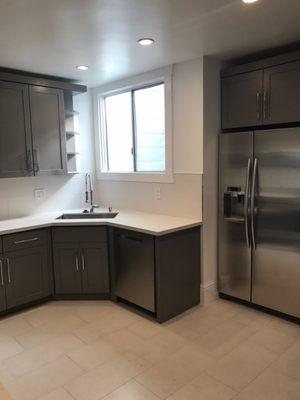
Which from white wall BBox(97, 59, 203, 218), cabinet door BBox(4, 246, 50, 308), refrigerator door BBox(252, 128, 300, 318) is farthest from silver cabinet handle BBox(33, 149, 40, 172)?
refrigerator door BBox(252, 128, 300, 318)

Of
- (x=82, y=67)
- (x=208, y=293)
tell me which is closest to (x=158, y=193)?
(x=208, y=293)

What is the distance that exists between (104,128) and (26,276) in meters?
2.03

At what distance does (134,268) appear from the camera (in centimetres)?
308

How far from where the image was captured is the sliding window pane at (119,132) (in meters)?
4.02

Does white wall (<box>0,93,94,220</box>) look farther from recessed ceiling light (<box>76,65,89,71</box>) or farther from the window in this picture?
recessed ceiling light (<box>76,65,89,71</box>)

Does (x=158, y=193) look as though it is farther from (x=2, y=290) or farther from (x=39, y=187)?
(x=2, y=290)

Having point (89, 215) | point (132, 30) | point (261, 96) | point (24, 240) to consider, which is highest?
point (132, 30)

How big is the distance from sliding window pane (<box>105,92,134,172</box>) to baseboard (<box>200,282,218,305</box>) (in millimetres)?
1630

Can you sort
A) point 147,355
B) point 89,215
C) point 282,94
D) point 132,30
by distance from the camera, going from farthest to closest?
point 89,215 → point 282,94 → point 147,355 → point 132,30

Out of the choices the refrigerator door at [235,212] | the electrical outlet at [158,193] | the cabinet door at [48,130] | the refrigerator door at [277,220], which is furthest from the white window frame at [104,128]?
the refrigerator door at [277,220]

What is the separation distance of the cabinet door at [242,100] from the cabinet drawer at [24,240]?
207 centimetres

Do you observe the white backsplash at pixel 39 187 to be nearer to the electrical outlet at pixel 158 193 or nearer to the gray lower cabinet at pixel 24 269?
the gray lower cabinet at pixel 24 269

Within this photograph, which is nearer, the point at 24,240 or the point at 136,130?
the point at 24,240

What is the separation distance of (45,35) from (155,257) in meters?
1.92
